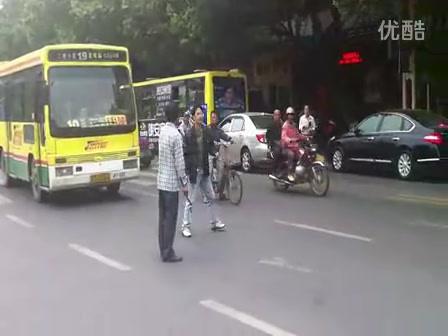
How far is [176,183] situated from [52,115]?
5.27m

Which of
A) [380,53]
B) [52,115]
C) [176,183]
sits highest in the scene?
[380,53]

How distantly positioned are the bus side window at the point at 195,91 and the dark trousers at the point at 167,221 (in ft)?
49.0

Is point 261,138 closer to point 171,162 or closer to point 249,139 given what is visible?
point 249,139

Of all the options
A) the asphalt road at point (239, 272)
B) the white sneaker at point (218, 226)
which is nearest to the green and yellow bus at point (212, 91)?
the asphalt road at point (239, 272)

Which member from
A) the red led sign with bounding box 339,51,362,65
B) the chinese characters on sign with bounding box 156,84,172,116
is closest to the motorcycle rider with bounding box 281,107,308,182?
the chinese characters on sign with bounding box 156,84,172,116

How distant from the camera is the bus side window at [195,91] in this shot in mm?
23048

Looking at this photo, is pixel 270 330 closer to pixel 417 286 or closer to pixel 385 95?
pixel 417 286

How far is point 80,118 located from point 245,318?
317 inches

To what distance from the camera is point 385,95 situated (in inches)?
985

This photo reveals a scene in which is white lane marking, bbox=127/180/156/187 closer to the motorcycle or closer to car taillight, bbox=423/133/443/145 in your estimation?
the motorcycle

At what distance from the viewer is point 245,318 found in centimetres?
577

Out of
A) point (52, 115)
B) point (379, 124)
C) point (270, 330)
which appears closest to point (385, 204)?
point (379, 124)

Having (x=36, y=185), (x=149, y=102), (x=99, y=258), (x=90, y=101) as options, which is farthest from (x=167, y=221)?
(x=149, y=102)

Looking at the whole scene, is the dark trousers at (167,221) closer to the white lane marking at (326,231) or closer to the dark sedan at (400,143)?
the white lane marking at (326,231)
